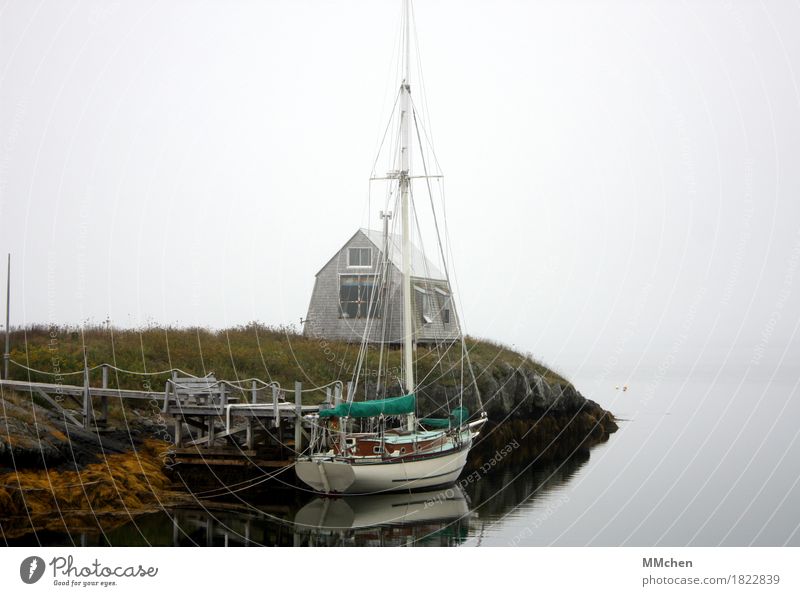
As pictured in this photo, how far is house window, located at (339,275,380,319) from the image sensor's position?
129 feet

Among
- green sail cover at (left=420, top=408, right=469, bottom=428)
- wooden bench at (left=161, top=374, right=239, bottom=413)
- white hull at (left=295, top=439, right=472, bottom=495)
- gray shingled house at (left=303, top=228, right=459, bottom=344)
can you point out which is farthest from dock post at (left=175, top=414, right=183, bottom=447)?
gray shingled house at (left=303, top=228, right=459, bottom=344)

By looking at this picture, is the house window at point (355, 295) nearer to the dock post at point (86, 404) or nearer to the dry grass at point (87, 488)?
the dock post at point (86, 404)

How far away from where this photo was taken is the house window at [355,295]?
39.4 metres

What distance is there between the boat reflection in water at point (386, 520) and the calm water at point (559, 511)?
0.03m

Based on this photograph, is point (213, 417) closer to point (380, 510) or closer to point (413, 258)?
point (380, 510)

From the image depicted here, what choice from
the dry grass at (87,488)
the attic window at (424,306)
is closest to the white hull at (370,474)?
the dry grass at (87,488)

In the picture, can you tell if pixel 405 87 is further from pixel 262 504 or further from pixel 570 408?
pixel 570 408

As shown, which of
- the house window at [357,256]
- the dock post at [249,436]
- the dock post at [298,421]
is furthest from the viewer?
the house window at [357,256]

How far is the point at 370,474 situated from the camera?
24812 millimetres

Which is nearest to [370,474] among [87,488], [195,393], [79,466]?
[195,393]

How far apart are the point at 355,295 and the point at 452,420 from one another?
38.9 ft

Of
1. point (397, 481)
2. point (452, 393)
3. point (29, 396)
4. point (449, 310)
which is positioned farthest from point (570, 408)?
point (29, 396)

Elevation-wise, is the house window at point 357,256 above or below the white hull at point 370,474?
above

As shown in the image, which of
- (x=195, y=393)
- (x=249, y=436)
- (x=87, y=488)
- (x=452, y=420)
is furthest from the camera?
(x=452, y=420)
